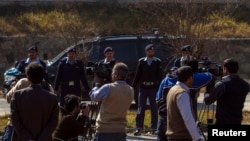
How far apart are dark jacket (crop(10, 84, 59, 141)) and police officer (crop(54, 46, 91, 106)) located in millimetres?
5418

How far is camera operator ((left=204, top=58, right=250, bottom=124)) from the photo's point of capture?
30.6 feet

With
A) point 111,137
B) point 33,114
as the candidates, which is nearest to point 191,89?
point 111,137

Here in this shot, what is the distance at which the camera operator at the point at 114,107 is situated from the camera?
869 centimetres

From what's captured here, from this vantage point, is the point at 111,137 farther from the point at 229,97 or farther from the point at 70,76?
the point at 70,76

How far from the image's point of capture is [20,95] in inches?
315

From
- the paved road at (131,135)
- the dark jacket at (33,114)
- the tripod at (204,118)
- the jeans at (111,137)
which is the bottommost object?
the paved road at (131,135)

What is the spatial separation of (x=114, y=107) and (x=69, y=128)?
3.44ft

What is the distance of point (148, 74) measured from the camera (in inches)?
545

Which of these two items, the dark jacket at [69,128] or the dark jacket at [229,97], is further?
the dark jacket at [69,128]

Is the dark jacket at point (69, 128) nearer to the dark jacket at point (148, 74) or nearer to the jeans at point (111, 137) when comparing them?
the jeans at point (111, 137)

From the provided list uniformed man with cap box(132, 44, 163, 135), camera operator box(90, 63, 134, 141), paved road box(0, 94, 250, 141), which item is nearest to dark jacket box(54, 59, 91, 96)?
uniformed man with cap box(132, 44, 163, 135)

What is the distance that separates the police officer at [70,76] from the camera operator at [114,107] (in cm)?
471

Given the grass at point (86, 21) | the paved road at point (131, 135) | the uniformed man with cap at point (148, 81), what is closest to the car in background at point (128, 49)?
the paved road at point (131, 135)

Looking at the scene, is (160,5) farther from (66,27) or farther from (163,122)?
(163,122)
